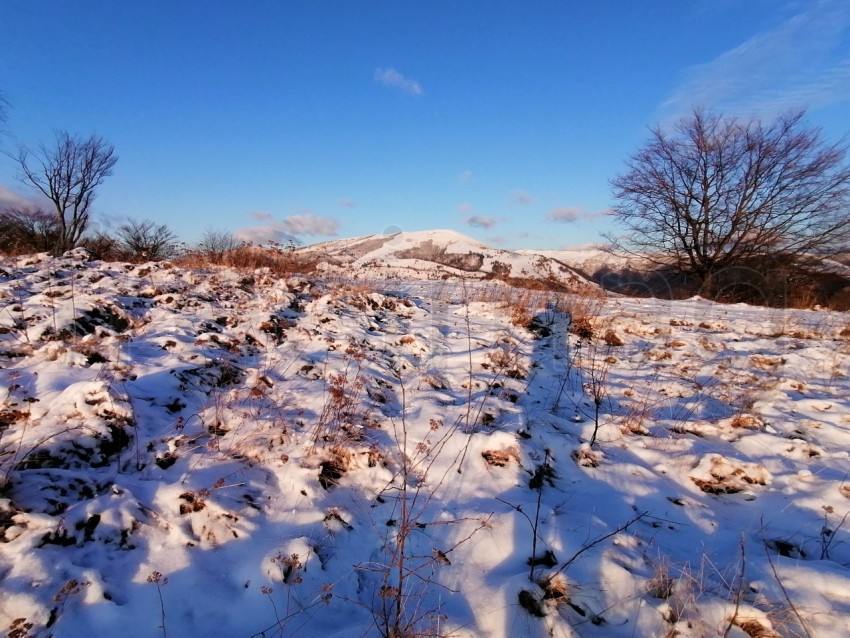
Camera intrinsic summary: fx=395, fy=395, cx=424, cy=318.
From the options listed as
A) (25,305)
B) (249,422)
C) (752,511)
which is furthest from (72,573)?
(25,305)

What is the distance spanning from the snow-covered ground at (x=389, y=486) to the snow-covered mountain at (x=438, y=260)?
195 inches

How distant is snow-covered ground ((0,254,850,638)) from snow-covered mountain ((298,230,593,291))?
495 cm

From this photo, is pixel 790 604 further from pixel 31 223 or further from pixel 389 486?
pixel 31 223

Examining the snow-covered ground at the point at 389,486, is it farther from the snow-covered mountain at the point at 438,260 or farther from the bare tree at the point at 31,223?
the bare tree at the point at 31,223

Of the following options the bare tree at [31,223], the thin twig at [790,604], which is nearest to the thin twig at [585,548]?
the thin twig at [790,604]

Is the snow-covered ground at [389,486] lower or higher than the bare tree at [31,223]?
lower

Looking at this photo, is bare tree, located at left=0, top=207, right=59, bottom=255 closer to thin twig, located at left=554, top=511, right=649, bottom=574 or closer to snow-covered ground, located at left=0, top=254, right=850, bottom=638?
snow-covered ground, located at left=0, top=254, right=850, bottom=638

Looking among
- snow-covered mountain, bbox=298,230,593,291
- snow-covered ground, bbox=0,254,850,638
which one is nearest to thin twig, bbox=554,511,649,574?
snow-covered ground, bbox=0,254,850,638

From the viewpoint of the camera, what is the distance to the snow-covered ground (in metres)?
1.53

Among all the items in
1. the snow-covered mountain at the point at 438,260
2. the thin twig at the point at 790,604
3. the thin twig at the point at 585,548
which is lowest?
the thin twig at the point at 585,548

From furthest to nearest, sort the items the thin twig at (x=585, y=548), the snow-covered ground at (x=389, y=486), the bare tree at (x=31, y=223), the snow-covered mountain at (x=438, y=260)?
1. the bare tree at (x=31, y=223)
2. the snow-covered mountain at (x=438, y=260)
3. the thin twig at (x=585, y=548)
4. the snow-covered ground at (x=389, y=486)

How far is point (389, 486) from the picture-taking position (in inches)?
91.9

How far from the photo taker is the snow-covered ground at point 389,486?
1.53 meters

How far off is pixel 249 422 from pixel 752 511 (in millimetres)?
3067
